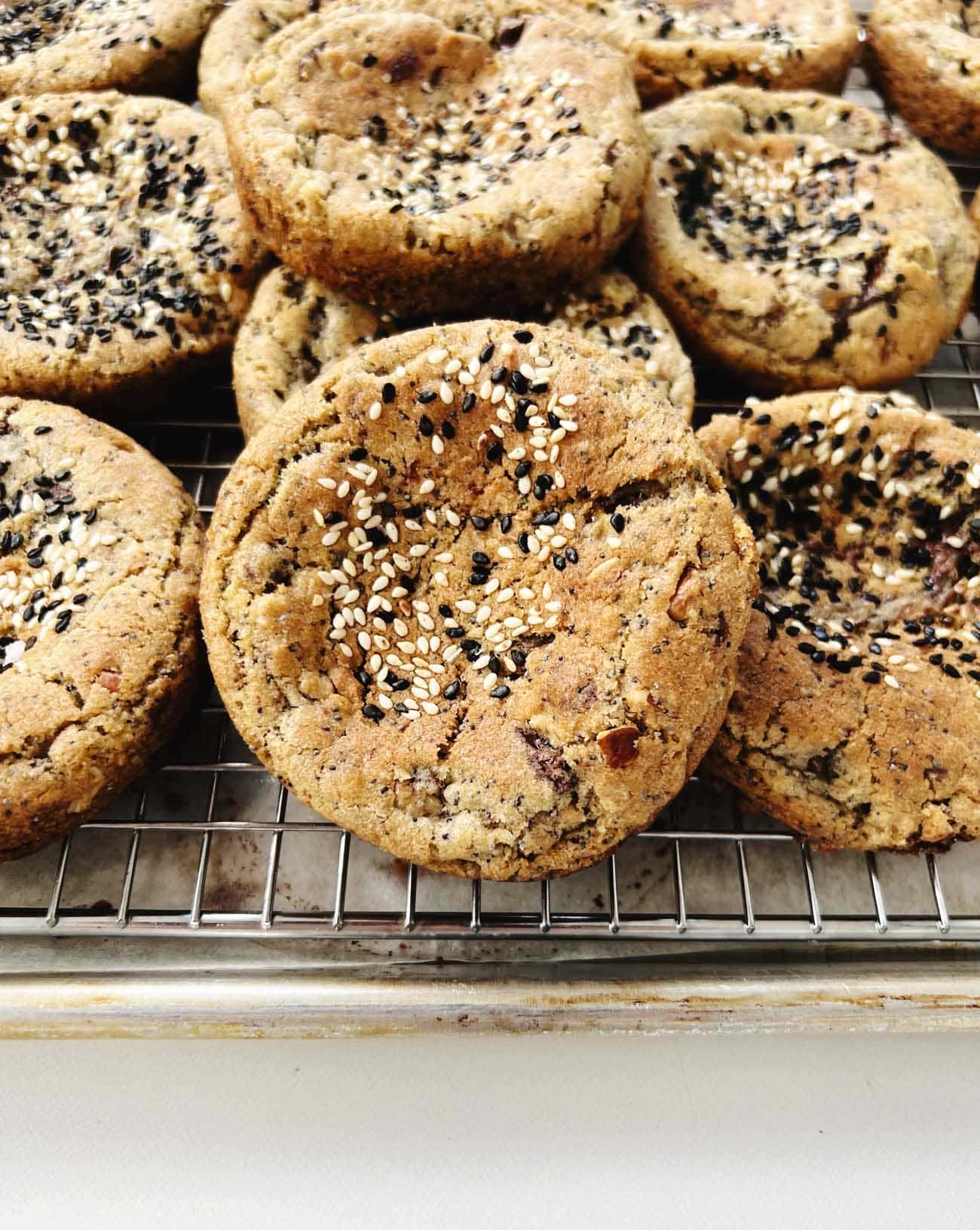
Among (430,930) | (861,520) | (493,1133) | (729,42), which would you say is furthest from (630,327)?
(493,1133)

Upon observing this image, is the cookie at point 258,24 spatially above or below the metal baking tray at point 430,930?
above

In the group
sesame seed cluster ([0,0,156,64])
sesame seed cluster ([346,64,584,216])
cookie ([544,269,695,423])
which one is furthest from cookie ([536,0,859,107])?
sesame seed cluster ([0,0,156,64])

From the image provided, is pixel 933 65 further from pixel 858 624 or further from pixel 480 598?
pixel 480 598

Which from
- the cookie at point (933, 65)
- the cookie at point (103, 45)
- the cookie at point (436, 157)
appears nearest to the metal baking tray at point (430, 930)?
the cookie at point (436, 157)

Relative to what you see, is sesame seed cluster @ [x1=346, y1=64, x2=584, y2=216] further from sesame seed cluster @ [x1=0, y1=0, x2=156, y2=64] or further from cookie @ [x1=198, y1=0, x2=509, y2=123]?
sesame seed cluster @ [x1=0, y1=0, x2=156, y2=64]

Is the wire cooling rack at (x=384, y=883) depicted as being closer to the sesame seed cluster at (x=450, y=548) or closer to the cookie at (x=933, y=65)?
the sesame seed cluster at (x=450, y=548)

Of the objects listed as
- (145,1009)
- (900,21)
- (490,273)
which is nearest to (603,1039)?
(145,1009)
